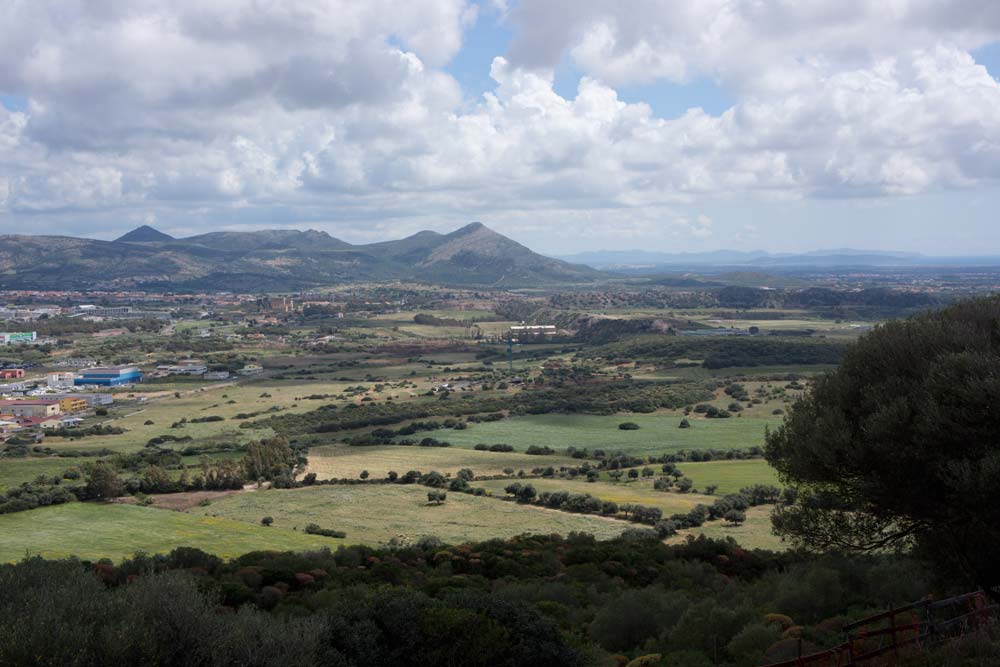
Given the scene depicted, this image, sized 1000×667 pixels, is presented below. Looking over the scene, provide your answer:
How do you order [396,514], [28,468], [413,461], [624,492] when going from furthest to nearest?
[413,461], [28,468], [624,492], [396,514]

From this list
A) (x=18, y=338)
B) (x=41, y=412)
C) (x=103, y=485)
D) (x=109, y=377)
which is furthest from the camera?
(x=18, y=338)

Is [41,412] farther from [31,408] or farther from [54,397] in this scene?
[54,397]

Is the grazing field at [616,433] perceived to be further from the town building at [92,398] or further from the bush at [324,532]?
the town building at [92,398]

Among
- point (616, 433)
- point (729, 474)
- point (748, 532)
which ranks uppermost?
point (748, 532)

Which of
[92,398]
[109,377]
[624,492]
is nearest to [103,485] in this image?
[624,492]

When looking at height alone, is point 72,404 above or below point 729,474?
below

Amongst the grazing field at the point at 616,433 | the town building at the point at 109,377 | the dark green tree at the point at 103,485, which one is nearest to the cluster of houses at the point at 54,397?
the town building at the point at 109,377

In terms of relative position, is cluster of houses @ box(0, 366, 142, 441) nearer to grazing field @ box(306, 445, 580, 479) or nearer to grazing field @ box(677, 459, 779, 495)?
grazing field @ box(306, 445, 580, 479)
